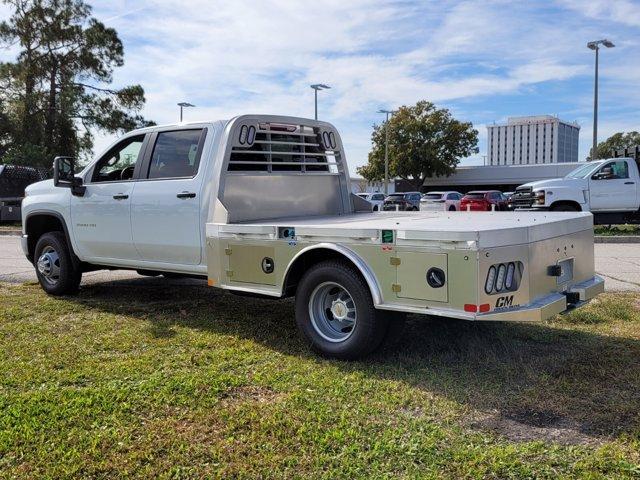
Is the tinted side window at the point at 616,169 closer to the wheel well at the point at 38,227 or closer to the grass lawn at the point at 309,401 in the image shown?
the grass lawn at the point at 309,401

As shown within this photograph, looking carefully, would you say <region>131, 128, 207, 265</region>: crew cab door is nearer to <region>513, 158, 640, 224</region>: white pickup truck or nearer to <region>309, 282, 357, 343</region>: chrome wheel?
<region>309, 282, 357, 343</region>: chrome wheel

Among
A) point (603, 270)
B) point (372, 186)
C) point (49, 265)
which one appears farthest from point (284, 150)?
point (372, 186)

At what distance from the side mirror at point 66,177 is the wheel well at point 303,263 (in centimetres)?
324

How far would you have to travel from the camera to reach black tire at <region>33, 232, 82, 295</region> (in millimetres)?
7609

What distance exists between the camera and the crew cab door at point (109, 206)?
22.1ft

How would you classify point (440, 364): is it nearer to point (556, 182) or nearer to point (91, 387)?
point (91, 387)

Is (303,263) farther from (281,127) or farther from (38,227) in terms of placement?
(38,227)

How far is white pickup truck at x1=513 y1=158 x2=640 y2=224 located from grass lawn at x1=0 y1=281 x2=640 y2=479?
11209 millimetres

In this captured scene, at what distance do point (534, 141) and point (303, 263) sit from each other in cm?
8480

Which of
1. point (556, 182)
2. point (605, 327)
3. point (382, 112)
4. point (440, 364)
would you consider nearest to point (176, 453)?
point (440, 364)

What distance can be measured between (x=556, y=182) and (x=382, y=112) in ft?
113

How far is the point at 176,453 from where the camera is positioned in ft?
11.0

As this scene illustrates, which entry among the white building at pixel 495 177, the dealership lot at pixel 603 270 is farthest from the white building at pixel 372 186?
the dealership lot at pixel 603 270

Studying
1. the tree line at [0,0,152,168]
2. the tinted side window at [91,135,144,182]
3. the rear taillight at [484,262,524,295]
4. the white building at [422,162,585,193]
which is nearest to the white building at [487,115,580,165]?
the white building at [422,162,585,193]
